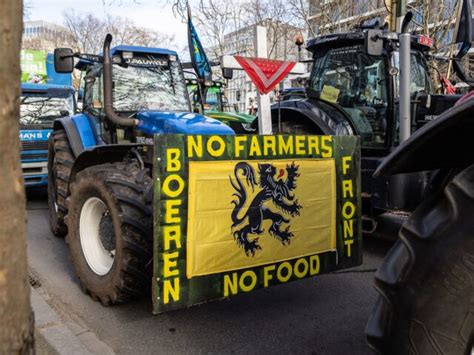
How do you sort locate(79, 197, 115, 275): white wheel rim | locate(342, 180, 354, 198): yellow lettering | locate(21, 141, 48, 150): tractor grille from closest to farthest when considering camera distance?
locate(342, 180, 354, 198): yellow lettering
locate(79, 197, 115, 275): white wheel rim
locate(21, 141, 48, 150): tractor grille

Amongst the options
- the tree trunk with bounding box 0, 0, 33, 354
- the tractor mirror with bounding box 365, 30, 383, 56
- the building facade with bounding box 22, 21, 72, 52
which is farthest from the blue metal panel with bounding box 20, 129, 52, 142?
the building facade with bounding box 22, 21, 72, 52

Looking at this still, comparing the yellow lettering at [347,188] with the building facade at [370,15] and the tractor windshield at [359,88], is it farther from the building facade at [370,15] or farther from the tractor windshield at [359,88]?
the building facade at [370,15]

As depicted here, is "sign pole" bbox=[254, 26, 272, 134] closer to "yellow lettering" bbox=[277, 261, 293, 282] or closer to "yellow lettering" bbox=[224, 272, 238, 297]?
"yellow lettering" bbox=[277, 261, 293, 282]

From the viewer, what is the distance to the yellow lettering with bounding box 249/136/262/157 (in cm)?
326

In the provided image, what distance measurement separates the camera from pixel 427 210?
1766mm

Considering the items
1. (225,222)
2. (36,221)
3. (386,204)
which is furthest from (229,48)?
(225,222)

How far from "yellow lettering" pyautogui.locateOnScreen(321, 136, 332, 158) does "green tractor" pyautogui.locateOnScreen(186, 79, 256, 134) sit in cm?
247

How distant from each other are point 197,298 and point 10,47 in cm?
203

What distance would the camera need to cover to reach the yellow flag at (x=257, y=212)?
3.03 meters

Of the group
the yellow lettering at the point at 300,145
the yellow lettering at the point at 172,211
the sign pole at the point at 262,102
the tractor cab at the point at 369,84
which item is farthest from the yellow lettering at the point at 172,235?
the tractor cab at the point at 369,84

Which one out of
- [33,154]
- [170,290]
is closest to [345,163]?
[170,290]

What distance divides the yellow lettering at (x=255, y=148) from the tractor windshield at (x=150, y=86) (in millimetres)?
2408

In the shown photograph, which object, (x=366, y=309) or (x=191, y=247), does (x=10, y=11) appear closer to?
(x=191, y=247)

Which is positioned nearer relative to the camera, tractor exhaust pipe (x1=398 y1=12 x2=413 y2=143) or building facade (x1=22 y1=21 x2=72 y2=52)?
tractor exhaust pipe (x1=398 y1=12 x2=413 y2=143)
